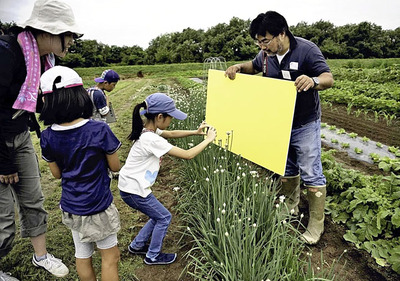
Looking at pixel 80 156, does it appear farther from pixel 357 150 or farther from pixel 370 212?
pixel 357 150

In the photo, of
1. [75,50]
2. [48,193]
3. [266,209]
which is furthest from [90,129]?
[75,50]

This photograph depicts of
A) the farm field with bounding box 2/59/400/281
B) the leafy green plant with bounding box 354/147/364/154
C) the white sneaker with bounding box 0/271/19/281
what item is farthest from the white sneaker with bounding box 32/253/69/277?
the leafy green plant with bounding box 354/147/364/154

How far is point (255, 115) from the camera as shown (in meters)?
2.23

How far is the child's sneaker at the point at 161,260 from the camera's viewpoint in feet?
7.18

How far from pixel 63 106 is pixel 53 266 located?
1429mm

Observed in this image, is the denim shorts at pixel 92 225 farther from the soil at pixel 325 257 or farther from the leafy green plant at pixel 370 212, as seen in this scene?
the leafy green plant at pixel 370 212

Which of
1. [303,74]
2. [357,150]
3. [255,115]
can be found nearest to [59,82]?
[255,115]

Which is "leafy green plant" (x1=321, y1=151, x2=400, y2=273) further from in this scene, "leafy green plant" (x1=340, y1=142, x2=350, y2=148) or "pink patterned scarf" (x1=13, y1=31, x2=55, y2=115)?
"pink patterned scarf" (x1=13, y1=31, x2=55, y2=115)

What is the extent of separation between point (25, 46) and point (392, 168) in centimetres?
425

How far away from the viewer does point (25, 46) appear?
5.54 ft

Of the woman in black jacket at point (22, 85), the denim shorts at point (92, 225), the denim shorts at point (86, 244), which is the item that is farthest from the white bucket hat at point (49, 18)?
the denim shorts at point (86, 244)

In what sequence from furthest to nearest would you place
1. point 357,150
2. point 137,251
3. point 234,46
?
point 234,46 < point 357,150 < point 137,251

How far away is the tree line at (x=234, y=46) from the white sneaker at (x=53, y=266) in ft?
104

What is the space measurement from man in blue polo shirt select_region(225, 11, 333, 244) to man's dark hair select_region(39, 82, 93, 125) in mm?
1395
